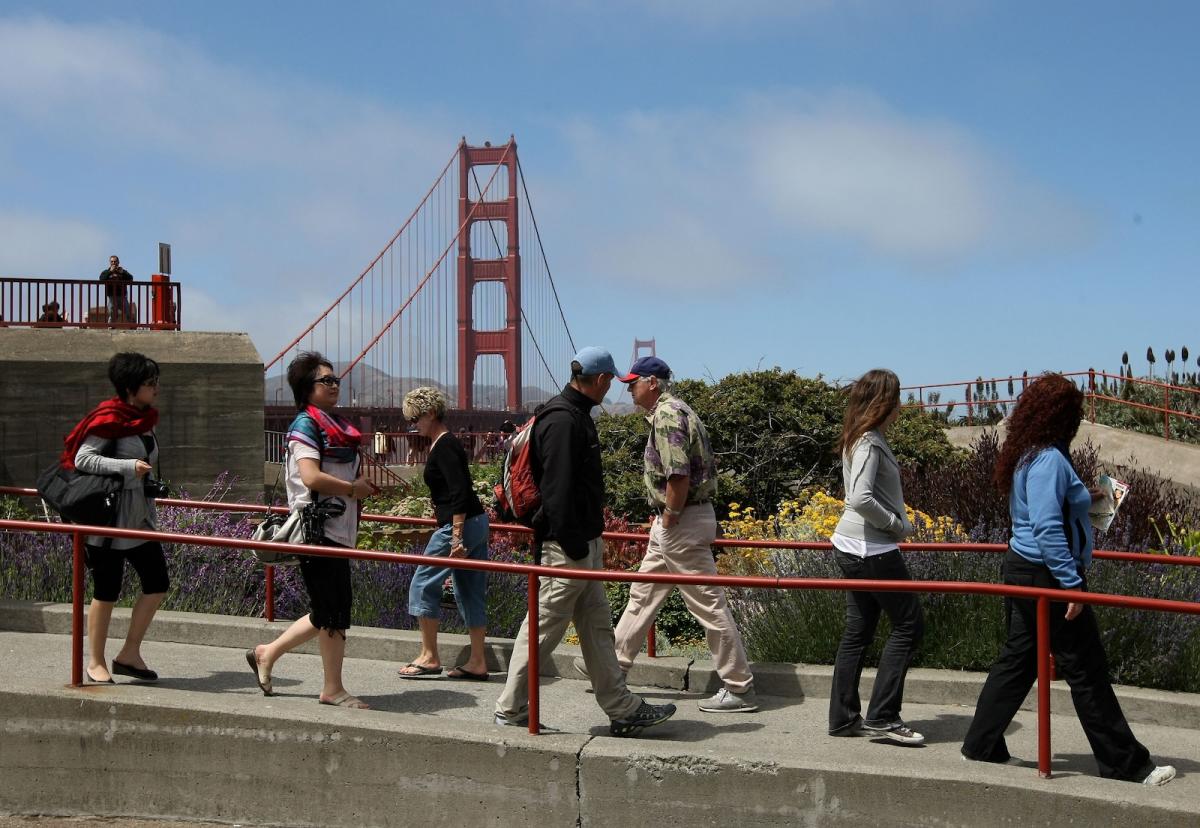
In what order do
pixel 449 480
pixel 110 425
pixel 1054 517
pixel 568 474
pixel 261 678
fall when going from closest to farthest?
pixel 1054 517
pixel 568 474
pixel 261 678
pixel 110 425
pixel 449 480

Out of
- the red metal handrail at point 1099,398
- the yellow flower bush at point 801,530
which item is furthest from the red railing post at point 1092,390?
the yellow flower bush at point 801,530

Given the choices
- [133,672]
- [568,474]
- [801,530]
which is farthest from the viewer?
[801,530]

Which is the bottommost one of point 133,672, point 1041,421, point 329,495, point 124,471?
point 133,672

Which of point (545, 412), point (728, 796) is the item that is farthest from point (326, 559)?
point (728, 796)

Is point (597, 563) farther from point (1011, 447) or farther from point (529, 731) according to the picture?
point (1011, 447)

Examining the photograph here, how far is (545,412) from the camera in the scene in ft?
16.2

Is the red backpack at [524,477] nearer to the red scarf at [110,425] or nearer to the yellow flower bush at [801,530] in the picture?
the red scarf at [110,425]

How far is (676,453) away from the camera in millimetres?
5258

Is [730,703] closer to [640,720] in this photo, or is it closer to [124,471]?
[640,720]

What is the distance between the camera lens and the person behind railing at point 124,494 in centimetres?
538

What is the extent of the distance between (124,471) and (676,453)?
2.34 m

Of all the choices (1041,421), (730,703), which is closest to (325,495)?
(730,703)

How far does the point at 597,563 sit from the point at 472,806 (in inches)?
40.5

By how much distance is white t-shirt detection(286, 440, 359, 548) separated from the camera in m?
5.09
